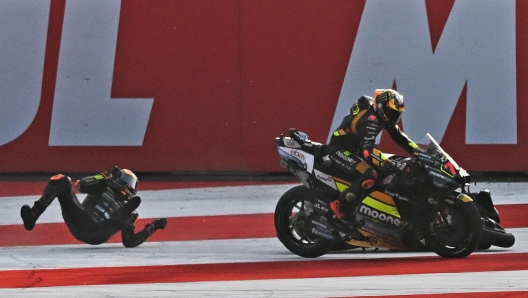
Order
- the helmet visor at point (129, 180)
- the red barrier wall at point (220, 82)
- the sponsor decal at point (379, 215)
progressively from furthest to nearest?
the red barrier wall at point (220, 82) < the helmet visor at point (129, 180) < the sponsor decal at point (379, 215)

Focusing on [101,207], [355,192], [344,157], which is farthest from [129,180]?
[355,192]

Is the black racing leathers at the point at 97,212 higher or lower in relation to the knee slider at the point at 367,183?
lower

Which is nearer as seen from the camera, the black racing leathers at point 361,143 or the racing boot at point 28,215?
the black racing leathers at point 361,143

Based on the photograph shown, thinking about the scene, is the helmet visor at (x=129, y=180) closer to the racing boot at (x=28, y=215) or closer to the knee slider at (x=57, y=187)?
the knee slider at (x=57, y=187)

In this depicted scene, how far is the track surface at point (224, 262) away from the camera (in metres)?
7.14

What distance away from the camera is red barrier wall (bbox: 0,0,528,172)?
12.5 meters

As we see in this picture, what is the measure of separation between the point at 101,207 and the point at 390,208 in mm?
2492

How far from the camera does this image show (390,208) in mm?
8789

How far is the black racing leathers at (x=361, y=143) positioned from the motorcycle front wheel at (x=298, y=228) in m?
0.40

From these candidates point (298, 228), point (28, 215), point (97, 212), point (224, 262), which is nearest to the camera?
point (224, 262)

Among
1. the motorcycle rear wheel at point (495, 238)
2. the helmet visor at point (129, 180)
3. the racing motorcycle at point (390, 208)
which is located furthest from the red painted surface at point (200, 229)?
the motorcycle rear wheel at point (495, 238)

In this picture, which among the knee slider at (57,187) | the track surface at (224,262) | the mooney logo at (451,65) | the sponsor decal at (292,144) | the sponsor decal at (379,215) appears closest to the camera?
the track surface at (224,262)

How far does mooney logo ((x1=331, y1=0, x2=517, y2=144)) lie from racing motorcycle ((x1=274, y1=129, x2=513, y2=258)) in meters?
3.48

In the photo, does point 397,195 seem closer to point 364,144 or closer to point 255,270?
point 364,144
